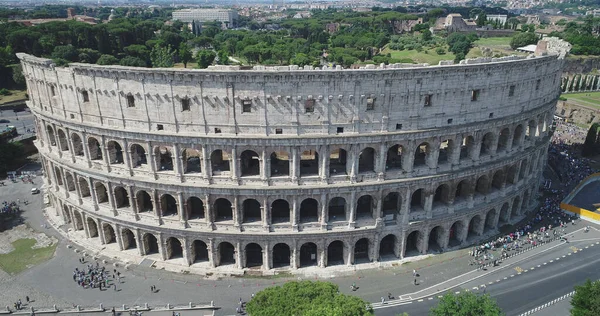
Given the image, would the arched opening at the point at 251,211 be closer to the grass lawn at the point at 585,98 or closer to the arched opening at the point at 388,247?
the arched opening at the point at 388,247

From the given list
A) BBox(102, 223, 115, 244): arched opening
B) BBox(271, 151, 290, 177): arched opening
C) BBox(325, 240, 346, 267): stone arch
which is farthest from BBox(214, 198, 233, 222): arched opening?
BBox(102, 223, 115, 244): arched opening

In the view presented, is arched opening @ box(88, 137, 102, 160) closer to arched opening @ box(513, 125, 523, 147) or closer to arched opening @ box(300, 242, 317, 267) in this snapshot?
arched opening @ box(300, 242, 317, 267)

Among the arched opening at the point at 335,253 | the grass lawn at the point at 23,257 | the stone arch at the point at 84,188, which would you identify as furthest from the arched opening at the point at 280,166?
the grass lawn at the point at 23,257

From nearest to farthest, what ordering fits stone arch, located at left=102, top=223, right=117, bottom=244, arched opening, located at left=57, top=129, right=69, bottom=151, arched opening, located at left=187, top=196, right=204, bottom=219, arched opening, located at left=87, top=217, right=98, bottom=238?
1. arched opening, located at left=187, top=196, right=204, bottom=219
2. stone arch, located at left=102, top=223, right=117, bottom=244
3. arched opening, located at left=57, top=129, right=69, bottom=151
4. arched opening, located at left=87, top=217, right=98, bottom=238

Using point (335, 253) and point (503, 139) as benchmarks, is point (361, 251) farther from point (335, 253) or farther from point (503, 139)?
point (503, 139)

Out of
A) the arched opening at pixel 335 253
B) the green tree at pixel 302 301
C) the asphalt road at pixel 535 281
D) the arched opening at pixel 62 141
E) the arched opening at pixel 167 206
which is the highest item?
the arched opening at pixel 62 141

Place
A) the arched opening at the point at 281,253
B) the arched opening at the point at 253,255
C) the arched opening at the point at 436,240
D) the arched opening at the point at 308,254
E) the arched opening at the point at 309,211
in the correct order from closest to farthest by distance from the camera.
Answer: the arched opening at the point at 309,211 → the arched opening at the point at 253,255 → the arched opening at the point at 308,254 → the arched opening at the point at 281,253 → the arched opening at the point at 436,240

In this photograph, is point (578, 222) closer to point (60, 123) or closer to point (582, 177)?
point (582, 177)
